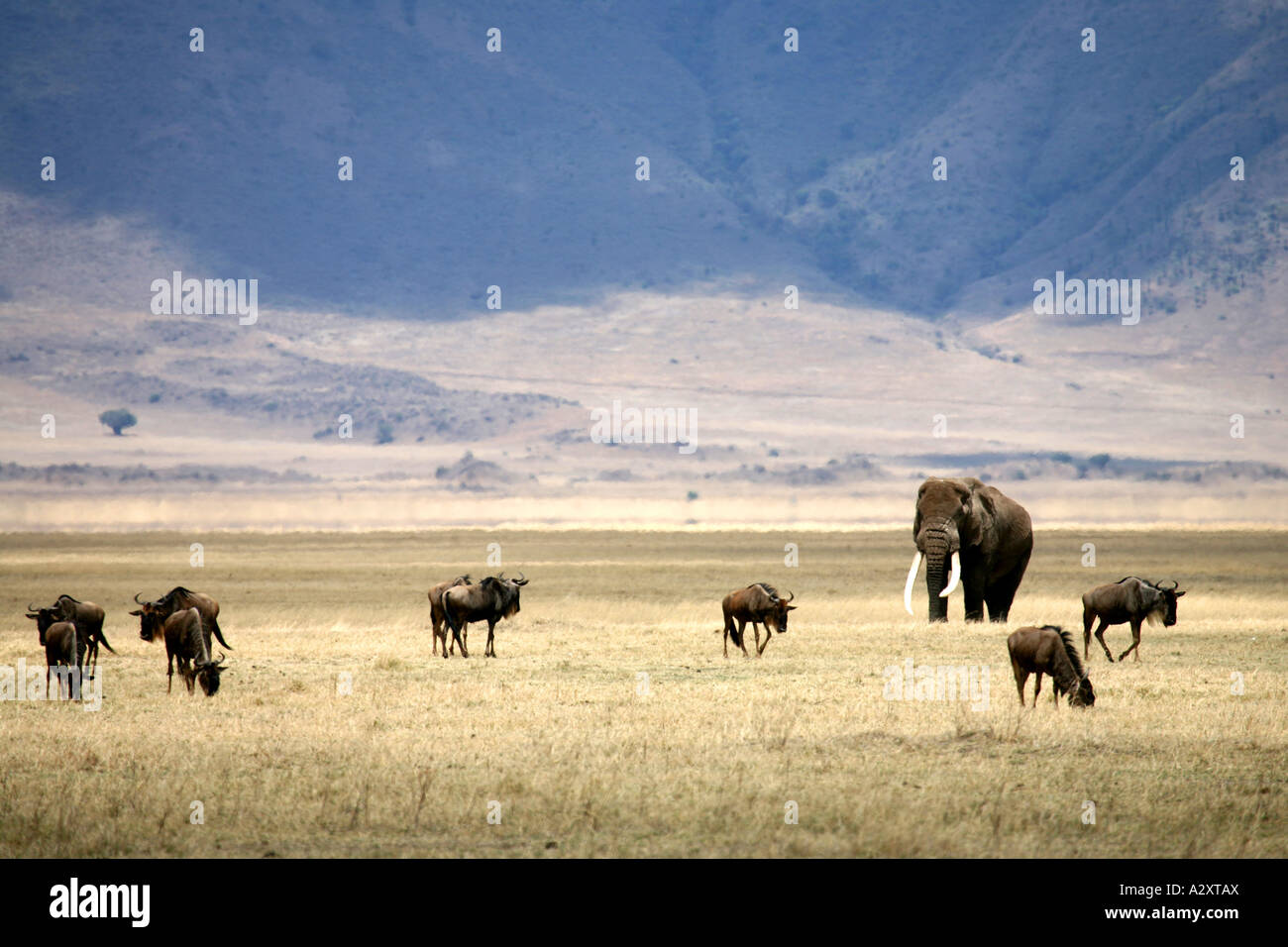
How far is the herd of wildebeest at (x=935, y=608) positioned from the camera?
1734cm

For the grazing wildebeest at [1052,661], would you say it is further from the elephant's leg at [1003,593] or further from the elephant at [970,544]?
the elephant's leg at [1003,593]

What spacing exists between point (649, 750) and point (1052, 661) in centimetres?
506

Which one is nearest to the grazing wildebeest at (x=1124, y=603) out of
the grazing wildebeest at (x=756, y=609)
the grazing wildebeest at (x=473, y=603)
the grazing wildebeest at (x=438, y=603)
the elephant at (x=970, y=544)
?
the elephant at (x=970, y=544)

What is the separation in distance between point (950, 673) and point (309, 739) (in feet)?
28.2

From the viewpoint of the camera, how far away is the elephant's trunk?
26.9m

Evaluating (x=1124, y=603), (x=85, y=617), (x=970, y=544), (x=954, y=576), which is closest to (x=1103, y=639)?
(x=1124, y=603)

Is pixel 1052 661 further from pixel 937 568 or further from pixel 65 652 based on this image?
pixel 65 652

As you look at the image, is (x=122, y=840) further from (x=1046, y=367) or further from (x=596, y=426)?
(x=1046, y=367)

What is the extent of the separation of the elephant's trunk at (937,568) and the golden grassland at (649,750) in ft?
1.63

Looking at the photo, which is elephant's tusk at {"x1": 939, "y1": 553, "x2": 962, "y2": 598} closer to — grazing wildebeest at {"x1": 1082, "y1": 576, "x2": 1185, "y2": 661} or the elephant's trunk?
the elephant's trunk

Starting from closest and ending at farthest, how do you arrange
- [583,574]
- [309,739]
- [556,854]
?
[556,854] → [309,739] → [583,574]

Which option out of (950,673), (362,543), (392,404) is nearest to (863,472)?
(392,404)

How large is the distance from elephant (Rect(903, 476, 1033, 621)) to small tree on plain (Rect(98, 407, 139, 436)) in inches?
5520

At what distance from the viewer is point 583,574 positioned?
4975cm
